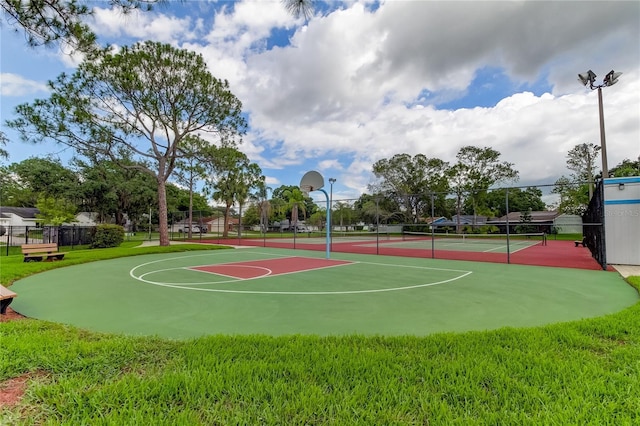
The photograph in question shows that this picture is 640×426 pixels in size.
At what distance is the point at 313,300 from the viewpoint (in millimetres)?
5109

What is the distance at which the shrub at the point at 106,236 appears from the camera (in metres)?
Answer: 15.4

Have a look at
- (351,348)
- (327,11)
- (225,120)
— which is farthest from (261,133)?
(351,348)

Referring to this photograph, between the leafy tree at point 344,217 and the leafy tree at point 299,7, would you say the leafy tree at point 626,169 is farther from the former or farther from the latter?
the leafy tree at point 299,7

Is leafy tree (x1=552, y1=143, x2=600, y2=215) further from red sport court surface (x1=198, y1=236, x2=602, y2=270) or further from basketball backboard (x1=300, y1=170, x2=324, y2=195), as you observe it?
basketball backboard (x1=300, y1=170, x2=324, y2=195)

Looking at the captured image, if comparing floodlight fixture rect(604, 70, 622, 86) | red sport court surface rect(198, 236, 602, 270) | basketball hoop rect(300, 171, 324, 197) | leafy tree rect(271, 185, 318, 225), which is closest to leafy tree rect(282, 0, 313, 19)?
basketball hoop rect(300, 171, 324, 197)

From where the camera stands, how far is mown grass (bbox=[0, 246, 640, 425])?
1801mm

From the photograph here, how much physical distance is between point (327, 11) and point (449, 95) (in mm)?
14275

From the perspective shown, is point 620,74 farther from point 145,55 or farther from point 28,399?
point 145,55

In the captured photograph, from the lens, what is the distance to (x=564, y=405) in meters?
1.89

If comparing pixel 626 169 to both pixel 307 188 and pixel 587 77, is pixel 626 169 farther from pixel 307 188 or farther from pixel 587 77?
pixel 307 188

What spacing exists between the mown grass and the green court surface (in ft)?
2.40

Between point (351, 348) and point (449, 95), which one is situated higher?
point (449, 95)

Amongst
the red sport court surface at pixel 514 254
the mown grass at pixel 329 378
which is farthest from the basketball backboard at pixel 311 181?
the mown grass at pixel 329 378

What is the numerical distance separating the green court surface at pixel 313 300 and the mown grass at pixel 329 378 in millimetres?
732
